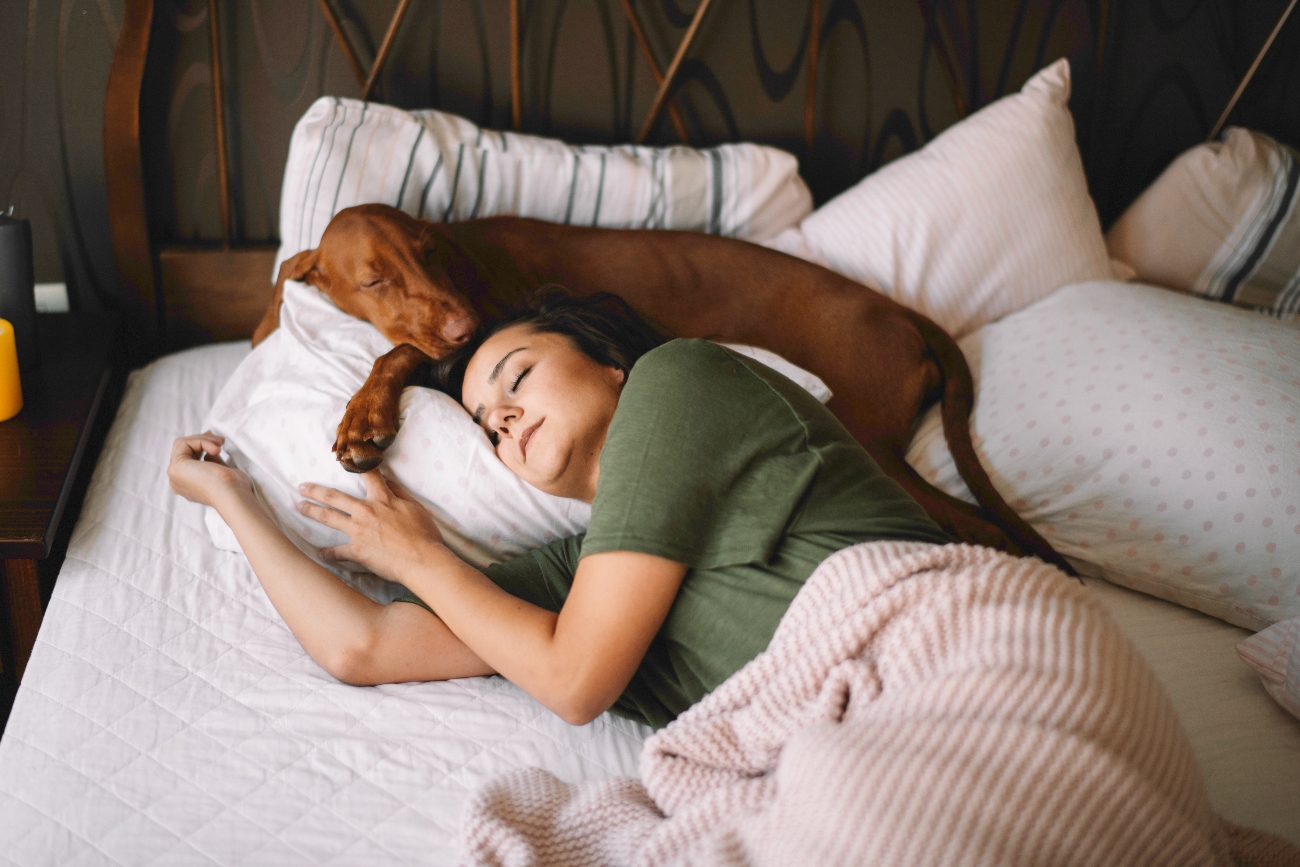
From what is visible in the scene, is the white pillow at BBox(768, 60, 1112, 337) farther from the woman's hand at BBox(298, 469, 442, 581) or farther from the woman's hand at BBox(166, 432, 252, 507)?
the woman's hand at BBox(166, 432, 252, 507)

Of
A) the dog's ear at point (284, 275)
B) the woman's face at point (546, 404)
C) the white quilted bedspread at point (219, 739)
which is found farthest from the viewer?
the dog's ear at point (284, 275)

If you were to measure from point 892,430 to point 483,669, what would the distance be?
0.96 metres

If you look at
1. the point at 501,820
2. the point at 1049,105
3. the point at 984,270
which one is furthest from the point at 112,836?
the point at 1049,105

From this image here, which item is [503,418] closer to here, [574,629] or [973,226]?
[574,629]

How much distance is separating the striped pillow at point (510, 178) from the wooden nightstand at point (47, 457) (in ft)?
1.48

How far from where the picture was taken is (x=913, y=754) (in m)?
0.77

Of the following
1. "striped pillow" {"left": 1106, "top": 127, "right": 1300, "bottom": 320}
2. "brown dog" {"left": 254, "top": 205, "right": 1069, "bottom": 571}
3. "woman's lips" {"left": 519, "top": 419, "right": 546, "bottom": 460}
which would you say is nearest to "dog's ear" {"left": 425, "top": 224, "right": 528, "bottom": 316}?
"brown dog" {"left": 254, "top": 205, "right": 1069, "bottom": 571}

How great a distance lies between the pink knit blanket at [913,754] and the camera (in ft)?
2.47

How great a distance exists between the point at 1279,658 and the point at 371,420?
4.48 ft

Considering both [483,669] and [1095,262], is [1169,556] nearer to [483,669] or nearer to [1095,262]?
[1095,262]

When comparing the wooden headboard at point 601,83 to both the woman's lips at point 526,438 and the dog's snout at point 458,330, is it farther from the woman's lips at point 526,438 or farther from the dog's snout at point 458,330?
the woman's lips at point 526,438

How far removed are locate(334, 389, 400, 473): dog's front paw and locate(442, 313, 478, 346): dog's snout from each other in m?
0.24

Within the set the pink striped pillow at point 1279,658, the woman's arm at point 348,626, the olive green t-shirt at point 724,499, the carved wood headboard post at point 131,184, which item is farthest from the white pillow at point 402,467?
the pink striped pillow at point 1279,658

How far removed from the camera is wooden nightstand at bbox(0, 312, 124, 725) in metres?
1.32
